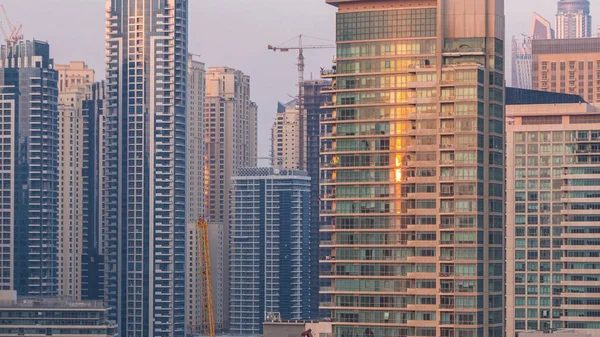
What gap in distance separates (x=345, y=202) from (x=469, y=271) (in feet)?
50.7

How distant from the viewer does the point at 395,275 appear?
16275 centimetres

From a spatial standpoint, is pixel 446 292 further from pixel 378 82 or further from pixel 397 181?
pixel 378 82

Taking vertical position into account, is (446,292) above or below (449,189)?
below

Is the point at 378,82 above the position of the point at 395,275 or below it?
above

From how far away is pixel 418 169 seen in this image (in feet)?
534

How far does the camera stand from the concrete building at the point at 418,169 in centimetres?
16025

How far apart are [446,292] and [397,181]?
1253cm

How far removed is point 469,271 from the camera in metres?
159

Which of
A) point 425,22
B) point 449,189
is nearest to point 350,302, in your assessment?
point 449,189

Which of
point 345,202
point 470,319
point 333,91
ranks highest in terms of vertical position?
point 333,91

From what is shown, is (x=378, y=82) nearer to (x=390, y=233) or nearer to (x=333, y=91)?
(x=333, y=91)

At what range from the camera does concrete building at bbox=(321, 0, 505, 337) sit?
160 meters

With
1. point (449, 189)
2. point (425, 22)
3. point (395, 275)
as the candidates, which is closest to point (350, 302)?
point (395, 275)

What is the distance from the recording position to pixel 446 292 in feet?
524
